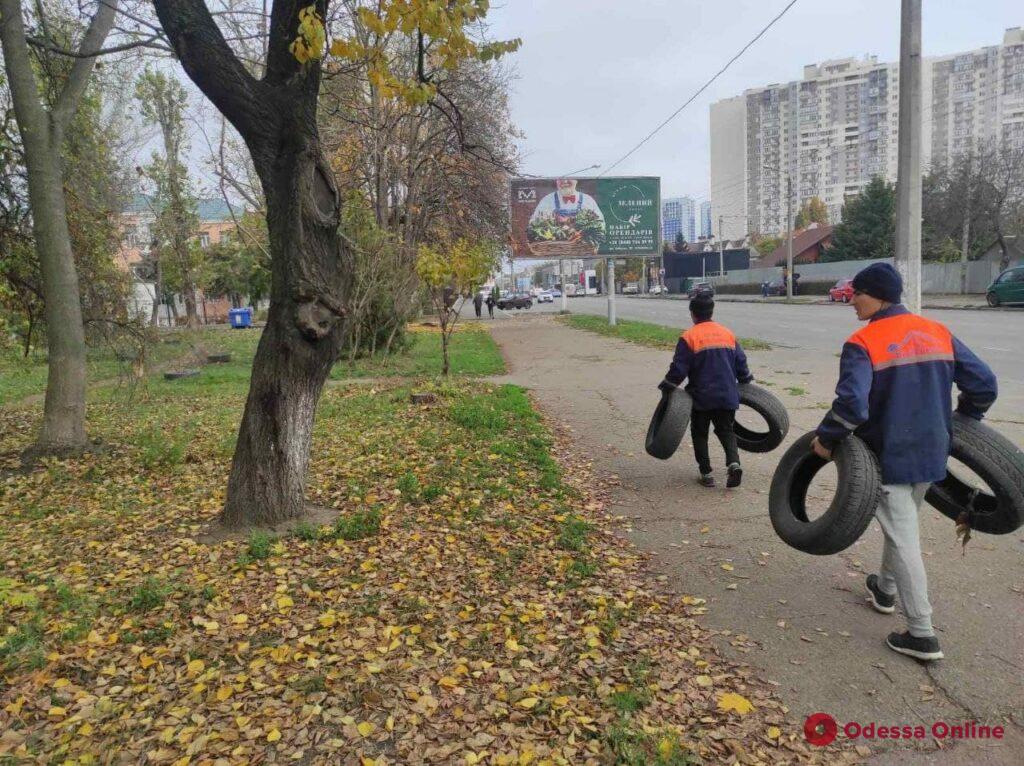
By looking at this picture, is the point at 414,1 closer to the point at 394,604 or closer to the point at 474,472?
the point at 394,604

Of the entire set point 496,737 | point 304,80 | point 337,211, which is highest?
point 304,80

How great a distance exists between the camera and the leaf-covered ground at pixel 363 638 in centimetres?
281

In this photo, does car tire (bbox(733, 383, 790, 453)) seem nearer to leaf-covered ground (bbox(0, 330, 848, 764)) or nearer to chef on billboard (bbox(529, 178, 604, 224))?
leaf-covered ground (bbox(0, 330, 848, 764))

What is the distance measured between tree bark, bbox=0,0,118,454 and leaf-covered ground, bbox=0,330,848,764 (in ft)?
3.18

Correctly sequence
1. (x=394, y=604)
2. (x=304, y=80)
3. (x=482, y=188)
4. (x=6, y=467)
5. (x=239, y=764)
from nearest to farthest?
(x=239, y=764), (x=394, y=604), (x=304, y=80), (x=6, y=467), (x=482, y=188)

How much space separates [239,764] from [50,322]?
5976 mm

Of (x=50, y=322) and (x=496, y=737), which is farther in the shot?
(x=50, y=322)

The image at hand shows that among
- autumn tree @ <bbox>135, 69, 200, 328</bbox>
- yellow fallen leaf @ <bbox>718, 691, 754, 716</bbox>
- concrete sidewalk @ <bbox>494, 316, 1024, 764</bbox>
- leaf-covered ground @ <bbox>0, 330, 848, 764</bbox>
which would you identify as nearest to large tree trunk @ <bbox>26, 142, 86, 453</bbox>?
leaf-covered ground @ <bbox>0, 330, 848, 764</bbox>

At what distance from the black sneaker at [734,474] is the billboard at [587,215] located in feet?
73.4

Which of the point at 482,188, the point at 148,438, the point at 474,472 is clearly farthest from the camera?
the point at 482,188

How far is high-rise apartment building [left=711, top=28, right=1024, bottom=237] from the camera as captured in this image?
5047cm

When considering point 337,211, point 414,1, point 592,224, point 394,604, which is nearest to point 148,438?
point 337,211

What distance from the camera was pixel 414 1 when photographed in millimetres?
4160

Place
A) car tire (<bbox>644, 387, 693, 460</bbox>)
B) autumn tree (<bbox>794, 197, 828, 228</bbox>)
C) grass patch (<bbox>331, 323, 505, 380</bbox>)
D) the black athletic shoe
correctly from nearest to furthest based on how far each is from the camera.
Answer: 1. the black athletic shoe
2. car tire (<bbox>644, 387, 693, 460</bbox>)
3. grass patch (<bbox>331, 323, 505, 380</bbox>)
4. autumn tree (<bbox>794, 197, 828, 228</bbox>)
